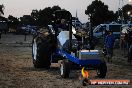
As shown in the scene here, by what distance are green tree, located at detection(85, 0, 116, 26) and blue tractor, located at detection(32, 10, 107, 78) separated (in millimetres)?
60968

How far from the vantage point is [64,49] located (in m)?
12.9

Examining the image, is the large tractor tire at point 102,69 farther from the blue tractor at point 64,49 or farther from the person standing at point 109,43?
the person standing at point 109,43

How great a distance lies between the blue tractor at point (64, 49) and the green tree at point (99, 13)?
60968 mm

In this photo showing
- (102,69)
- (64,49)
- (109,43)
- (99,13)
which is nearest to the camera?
(102,69)

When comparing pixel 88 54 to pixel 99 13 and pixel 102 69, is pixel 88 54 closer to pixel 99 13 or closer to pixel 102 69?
pixel 102 69

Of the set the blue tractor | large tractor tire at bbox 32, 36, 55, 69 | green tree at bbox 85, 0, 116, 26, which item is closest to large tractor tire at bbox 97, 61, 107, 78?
the blue tractor

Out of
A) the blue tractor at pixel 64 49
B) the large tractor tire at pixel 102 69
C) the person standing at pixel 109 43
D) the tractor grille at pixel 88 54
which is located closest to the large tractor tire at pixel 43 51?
the blue tractor at pixel 64 49

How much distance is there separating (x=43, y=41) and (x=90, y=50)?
3.49 metres

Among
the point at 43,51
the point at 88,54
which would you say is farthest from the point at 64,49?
the point at 43,51

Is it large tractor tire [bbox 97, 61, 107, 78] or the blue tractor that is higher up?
the blue tractor

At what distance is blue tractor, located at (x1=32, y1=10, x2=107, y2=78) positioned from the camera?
11.6 meters

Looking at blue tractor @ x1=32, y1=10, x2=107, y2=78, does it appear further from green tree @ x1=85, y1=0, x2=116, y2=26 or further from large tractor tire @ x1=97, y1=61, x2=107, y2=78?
green tree @ x1=85, y1=0, x2=116, y2=26

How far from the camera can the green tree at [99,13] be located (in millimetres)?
78106

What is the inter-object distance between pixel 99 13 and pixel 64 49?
69301mm
